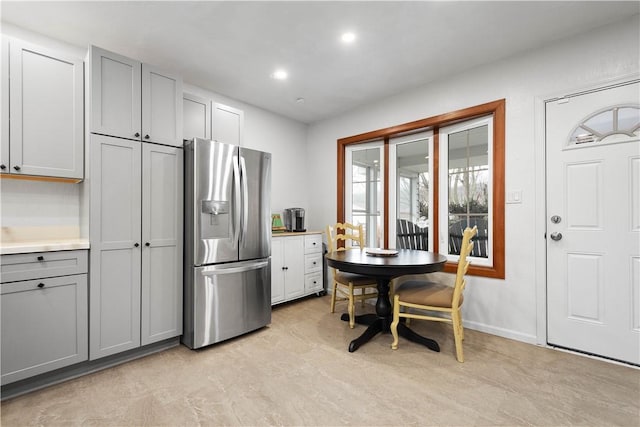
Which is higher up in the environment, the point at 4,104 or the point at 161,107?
the point at 161,107

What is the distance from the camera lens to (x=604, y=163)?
2.28 meters

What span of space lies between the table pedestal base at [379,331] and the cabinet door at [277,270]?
0.99 m

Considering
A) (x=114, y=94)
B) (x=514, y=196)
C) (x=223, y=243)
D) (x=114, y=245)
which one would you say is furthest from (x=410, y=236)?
(x=114, y=94)

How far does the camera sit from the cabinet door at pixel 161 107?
2.38m

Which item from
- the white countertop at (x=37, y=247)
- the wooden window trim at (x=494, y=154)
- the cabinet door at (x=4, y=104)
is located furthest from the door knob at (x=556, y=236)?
the cabinet door at (x=4, y=104)

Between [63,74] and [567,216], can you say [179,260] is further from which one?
[567,216]

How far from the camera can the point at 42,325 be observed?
1.90m

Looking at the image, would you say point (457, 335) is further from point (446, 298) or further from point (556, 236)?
point (556, 236)

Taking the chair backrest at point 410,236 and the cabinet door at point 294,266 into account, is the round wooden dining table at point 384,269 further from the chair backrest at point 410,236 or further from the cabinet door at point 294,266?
the cabinet door at point 294,266

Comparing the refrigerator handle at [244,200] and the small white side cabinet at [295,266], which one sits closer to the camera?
the refrigerator handle at [244,200]

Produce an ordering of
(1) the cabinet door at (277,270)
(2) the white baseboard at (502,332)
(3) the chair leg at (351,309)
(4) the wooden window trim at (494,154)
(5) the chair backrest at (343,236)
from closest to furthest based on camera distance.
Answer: (2) the white baseboard at (502,332) < (4) the wooden window trim at (494,154) < (3) the chair leg at (351,309) < (5) the chair backrest at (343,236) < (1) the cabinet door at (277,270)

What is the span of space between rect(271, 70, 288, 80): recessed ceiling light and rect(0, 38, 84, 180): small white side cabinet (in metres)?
1.60

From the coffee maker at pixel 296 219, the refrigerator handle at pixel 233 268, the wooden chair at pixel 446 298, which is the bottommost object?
the wooden chair at pixel 446 298

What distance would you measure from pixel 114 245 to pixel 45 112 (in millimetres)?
1049
